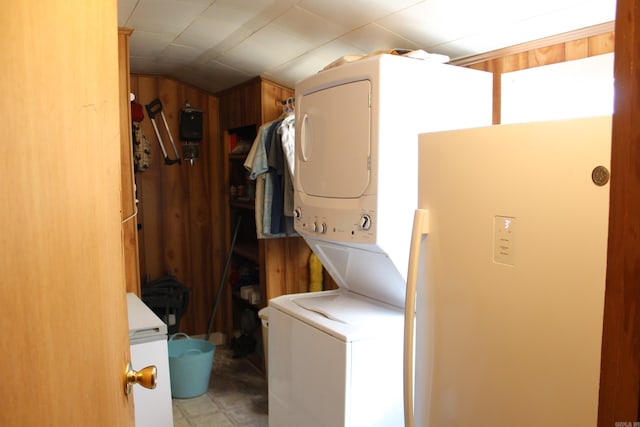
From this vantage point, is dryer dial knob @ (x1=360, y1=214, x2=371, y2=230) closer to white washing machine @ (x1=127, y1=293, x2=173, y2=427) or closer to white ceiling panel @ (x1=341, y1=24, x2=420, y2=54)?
white ceiling panel @ (x1=341, y1=24, x2=420, y2=54)

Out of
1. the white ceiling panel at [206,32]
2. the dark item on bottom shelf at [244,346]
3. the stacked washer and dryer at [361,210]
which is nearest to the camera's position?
the stacked washer and dryer at [361,210]

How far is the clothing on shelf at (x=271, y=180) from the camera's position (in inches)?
114

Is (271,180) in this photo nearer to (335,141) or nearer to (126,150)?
(126,150)

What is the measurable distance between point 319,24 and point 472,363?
5.42 ft

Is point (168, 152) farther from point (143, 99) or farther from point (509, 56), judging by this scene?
point (509, 56)

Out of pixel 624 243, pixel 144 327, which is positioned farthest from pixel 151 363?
pixel 624 243

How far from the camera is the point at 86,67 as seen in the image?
809mm

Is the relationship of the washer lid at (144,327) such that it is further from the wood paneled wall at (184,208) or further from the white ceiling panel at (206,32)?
the wood paneled wall at (184,208)

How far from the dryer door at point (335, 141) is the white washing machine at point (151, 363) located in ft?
2.94

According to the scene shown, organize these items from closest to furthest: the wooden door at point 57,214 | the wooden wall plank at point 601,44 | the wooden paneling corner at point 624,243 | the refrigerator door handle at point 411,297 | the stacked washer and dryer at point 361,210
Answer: the wooden paneling corner at point 624,243, the wooden door at point 57,214, the refrigerator door handle at point 411,297, the wooden wall plank at point 601,44, the stacked washer and dryer at point 361,210

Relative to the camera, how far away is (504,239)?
112cm

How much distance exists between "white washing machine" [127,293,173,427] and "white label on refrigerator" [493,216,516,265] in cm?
153

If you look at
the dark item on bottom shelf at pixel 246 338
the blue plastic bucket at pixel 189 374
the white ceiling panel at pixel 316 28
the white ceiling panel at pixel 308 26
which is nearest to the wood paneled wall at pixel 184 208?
the dark item on bottom shelf at pixel 246 338

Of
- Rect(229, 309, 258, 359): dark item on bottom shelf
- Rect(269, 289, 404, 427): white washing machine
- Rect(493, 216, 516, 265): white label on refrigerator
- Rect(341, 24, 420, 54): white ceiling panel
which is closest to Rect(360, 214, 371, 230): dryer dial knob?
Rect(269, 289, 404, 427): white washing machine
